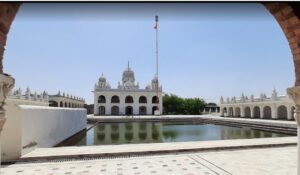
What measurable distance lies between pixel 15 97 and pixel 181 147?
82.1ft

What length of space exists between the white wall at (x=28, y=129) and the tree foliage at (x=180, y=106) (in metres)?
40.3

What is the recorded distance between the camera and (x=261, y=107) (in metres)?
31.8

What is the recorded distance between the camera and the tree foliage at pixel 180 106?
52.7 meters

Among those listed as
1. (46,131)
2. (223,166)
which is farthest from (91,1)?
(46,131)

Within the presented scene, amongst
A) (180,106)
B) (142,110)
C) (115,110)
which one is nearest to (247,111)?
(180,106)

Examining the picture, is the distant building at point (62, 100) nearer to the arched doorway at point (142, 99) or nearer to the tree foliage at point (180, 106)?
the arched doorway at point (142, 99)

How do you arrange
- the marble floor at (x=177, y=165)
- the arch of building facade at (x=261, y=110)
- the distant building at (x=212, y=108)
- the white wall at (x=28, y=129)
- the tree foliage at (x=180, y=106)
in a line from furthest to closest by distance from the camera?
the distant building at (x=212, y=108), the tree foliage at (x=180, y=106), the arch of building facade at (x=261, y=110), the white wall at (x=28, y=129), the marble floor at (x=177, y=165)

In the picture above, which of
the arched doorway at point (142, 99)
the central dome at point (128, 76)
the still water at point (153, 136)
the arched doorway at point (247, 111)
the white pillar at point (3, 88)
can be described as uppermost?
the central dome at point (128, 76)

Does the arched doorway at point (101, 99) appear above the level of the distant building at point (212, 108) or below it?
above

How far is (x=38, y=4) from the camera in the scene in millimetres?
2512

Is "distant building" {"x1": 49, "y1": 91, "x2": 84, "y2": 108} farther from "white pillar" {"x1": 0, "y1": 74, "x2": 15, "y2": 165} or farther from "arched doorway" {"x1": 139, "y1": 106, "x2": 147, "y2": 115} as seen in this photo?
"white pillar" {"x1": 0, "y1": 74, "x2": 15, "y2": 165}

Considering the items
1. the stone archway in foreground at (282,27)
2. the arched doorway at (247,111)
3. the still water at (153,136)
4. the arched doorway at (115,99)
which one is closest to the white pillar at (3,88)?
the stone archway in foreground at (282,27)

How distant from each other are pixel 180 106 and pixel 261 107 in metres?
22.7

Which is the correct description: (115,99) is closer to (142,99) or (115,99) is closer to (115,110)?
(115,110)
